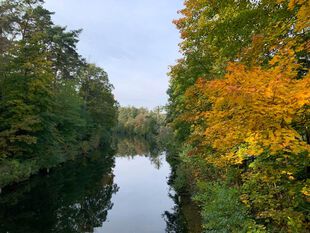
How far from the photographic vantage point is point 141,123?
12169 cm

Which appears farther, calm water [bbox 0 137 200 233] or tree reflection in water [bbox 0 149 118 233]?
calm water [bbox 0 137 200 233]

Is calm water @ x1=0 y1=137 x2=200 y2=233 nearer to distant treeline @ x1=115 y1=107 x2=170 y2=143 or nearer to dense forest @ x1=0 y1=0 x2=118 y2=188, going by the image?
dense forest @ x1=0 y1=0 x2=118 y2=188

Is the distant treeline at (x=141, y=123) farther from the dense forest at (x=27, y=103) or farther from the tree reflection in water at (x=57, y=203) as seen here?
the tree reflection in water at (x=57, y=203)

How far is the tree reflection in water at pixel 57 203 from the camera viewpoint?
57.9ft

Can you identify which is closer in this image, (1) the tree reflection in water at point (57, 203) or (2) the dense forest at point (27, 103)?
(1) the tree reflection in water at point (57, 203)

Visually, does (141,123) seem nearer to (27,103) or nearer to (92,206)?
(27,103)

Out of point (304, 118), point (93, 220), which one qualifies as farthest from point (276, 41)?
point (93, 220)

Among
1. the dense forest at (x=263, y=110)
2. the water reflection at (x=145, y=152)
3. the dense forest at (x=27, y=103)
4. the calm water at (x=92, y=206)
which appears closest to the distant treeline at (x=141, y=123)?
the water reflection at (x=145, y=152)

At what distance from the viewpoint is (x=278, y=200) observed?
7.56m

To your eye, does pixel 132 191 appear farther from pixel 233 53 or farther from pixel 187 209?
pixel 233 53

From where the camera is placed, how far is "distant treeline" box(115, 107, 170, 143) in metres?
113

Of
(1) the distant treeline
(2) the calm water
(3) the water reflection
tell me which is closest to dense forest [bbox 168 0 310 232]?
(2) the calm water

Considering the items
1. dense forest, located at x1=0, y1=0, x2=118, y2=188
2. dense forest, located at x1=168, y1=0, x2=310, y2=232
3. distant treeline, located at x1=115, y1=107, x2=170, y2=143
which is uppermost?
distant treeline, located at x1=115, y1=107, x2=170, y2=143

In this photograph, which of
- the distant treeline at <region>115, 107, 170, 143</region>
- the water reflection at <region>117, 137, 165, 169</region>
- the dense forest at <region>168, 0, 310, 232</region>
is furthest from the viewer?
the distant treeline at <region>115, 107, 170, 143</region>
